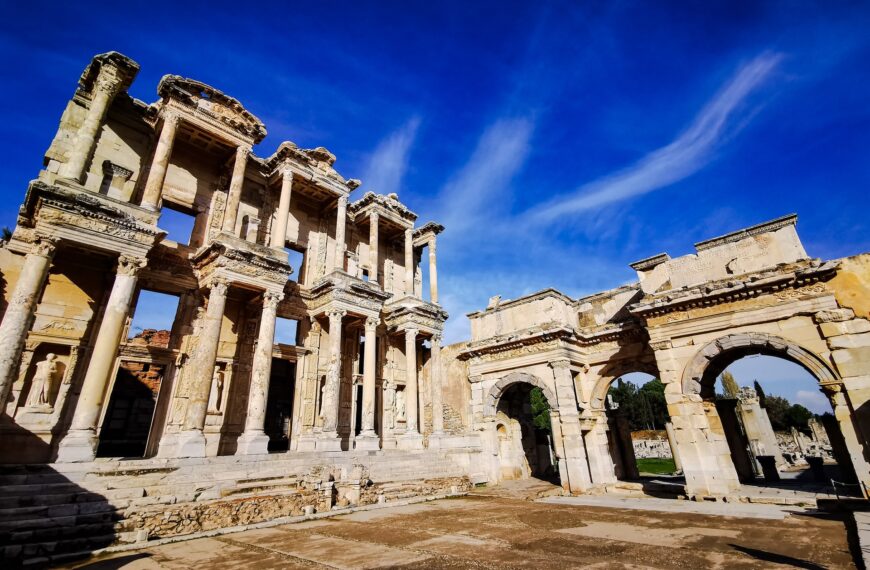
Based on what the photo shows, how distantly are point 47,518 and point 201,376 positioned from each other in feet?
16.7

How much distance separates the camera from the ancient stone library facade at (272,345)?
33.3 feet

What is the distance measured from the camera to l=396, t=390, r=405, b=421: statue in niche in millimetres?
19266

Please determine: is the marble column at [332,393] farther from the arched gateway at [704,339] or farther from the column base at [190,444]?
the arched gateway at [704,339]

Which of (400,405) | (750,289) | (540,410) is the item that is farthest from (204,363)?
(540,410)

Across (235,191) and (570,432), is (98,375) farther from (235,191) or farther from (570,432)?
(570,432)

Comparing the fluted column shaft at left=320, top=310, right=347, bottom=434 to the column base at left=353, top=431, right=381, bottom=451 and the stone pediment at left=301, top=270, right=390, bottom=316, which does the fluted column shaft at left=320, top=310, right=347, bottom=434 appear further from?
the column base at left=353, top=431, right=381, bottom=451

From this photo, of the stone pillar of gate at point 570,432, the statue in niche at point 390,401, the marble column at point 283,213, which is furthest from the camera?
the statue in niche at point 390,401

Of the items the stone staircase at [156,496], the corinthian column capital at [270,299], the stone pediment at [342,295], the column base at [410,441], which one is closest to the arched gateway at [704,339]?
the column base at [410,441]

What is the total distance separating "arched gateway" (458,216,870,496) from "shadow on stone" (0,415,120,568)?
1390 cm

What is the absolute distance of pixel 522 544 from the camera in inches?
266

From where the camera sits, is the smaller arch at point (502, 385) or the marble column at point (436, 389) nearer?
the smaller arch at point (502, 385)

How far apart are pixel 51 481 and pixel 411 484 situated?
934 cm

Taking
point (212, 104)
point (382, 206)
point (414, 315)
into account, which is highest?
point (212, 104)

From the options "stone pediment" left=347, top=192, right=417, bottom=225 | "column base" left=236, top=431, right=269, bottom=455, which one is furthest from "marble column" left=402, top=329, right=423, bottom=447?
"stone pediment" left=347, top=192, right=417, bottom=225
